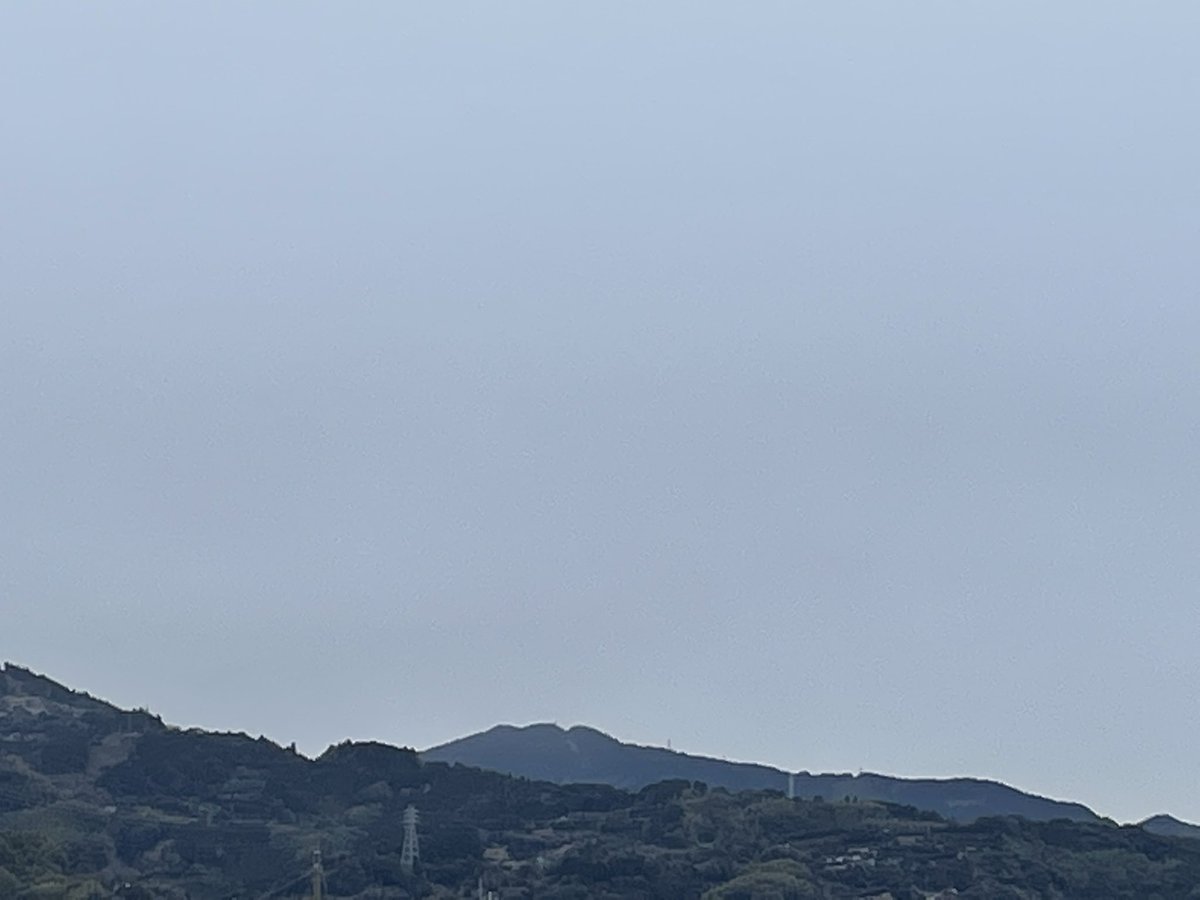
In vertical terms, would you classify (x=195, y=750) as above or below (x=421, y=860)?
above

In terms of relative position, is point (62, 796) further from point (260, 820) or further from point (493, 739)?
point (493, 739)

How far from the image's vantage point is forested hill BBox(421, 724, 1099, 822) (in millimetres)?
130875

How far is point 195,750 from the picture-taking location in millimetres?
92938

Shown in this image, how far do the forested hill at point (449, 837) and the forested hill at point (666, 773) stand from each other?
36884 millimetres

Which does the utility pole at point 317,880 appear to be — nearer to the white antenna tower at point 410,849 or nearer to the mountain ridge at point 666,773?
the white antenna tower at point 410,849

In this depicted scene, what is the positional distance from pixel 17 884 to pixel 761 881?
19894mm

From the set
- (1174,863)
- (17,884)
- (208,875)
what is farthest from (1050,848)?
(17,884)

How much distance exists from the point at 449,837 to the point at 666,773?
64453mm

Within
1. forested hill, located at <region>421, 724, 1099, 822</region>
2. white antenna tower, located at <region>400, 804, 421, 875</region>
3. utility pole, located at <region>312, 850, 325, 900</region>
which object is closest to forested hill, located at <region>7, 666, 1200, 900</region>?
white antenna tower, located at <region>400, 804, 421, 875</region>

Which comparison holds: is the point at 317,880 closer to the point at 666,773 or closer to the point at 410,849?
the point at 410,849


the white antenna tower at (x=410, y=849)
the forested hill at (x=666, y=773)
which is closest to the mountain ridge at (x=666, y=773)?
the forested hill at (x=666, y=773)

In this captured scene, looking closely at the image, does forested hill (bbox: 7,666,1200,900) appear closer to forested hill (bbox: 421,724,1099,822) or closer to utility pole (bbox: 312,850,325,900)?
utility pole (bbox: 312,850,325,900)

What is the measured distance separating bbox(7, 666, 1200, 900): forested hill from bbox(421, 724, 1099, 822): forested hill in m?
36.9

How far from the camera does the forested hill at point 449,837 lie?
70188mm
